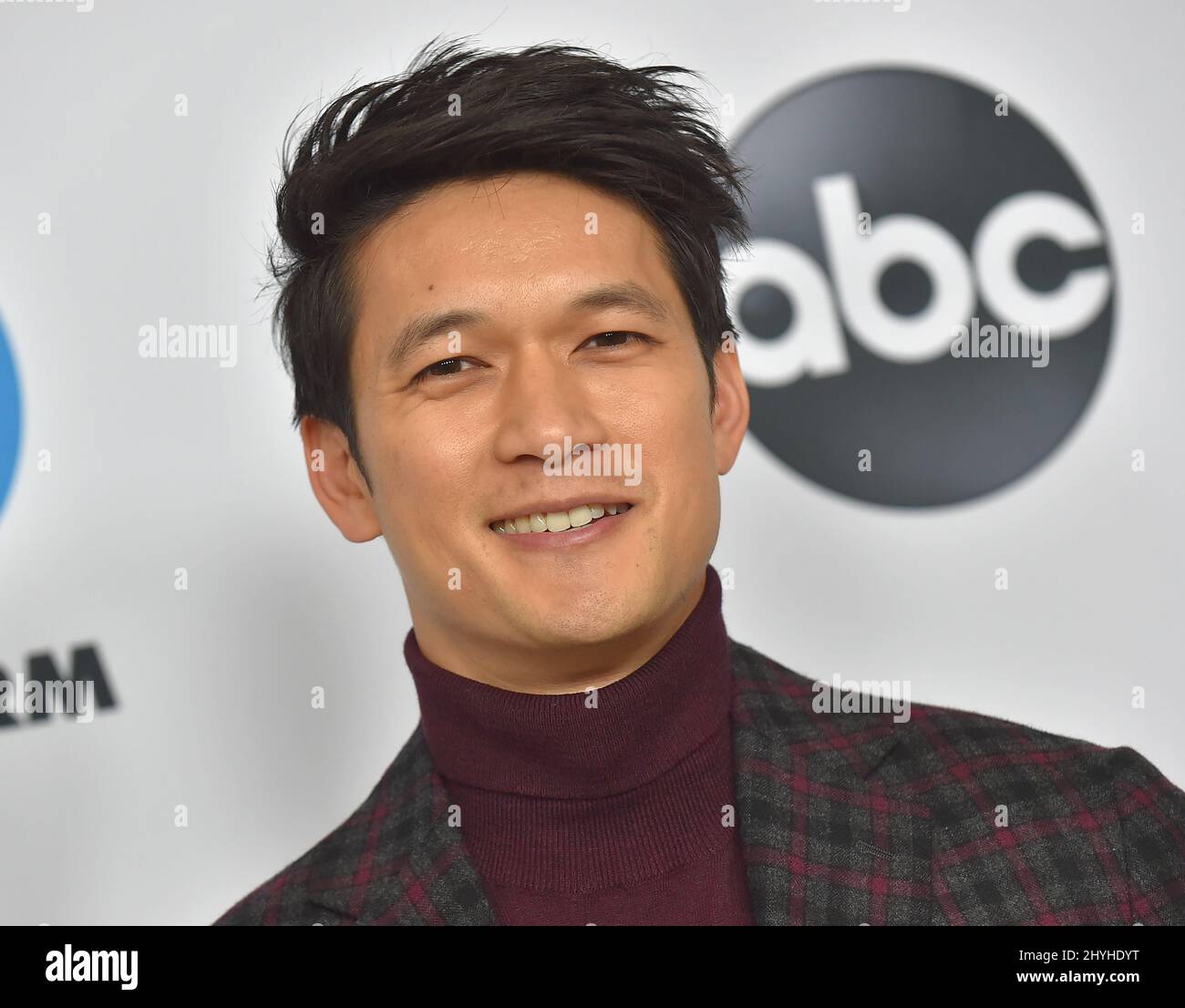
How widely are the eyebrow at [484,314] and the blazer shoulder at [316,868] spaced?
1.71 feet

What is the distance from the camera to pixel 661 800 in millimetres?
1653

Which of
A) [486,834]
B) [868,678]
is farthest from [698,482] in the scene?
[868,678]

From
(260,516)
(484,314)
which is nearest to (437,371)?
(484,314)

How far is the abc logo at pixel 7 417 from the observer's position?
98.9 inches

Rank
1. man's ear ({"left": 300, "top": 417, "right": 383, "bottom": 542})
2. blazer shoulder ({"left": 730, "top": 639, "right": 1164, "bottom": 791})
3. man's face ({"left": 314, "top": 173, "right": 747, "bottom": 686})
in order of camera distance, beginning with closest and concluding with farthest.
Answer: man's face ({"left": 314, "top": 173, "right": 747, "bottom": 686}) → blazer shoulder ({"left": 730, "top": 639, "right": 1164, "bottom": 791}) → man's ear ({"left": 300, "top": 417, "right": 383, "bottom": 542})

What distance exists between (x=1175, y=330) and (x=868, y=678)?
2.74 feet

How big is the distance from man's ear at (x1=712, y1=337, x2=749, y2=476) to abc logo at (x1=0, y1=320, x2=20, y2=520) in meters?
1.34

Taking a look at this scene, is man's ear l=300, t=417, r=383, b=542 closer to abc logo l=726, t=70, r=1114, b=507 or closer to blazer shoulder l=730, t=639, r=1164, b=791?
blazer shoulder l=730, t=639, r=1164, b=791

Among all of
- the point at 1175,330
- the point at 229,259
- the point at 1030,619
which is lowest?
the point at 1030,619

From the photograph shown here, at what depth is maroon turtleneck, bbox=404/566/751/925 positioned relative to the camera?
162 centimetres

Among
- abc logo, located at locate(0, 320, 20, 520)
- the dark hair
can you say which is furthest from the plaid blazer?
abc logo, located at locate(0, 320, 20, 520)

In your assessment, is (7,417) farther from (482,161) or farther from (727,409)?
(727,409)

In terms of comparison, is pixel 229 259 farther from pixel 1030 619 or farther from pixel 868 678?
pixel 1030 619

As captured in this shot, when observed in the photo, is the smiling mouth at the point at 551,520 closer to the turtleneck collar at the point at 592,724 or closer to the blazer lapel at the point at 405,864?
the turtleneck collar at the point at 592,724
